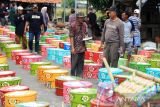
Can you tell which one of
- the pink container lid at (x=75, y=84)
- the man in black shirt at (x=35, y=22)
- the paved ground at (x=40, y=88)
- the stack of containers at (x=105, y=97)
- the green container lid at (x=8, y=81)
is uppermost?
the man in black shirt at (x=35, y=22)

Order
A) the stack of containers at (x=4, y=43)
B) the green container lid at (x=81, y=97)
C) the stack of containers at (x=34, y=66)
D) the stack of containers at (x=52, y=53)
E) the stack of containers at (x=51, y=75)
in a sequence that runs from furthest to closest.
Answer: the stack of containers at (x=4, y=43)
the stack of containers at (x=52, y=53)
the stack of containers at (x=34, y=66)
the stack of containers at (x=51, y=75)
the green container lid at (x=81, y=97)

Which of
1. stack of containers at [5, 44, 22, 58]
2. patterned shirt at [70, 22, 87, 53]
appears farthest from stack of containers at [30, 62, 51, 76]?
stack of containers at [5, 44, 22, 58]

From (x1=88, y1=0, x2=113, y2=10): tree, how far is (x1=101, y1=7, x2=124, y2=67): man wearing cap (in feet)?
46.7

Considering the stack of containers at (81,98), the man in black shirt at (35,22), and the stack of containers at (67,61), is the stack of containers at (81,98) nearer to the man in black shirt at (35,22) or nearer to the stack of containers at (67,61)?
the stack of containers at (67,61)

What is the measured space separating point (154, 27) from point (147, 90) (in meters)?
16.9

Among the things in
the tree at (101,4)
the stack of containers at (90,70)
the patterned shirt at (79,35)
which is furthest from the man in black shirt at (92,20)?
the patterned shirt at (79,35)

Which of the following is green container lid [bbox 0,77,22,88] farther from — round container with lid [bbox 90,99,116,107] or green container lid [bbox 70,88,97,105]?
round container with lid [bbox 90,99,116,107]

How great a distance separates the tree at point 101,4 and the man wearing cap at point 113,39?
46.7 feet

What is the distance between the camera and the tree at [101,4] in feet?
79.7

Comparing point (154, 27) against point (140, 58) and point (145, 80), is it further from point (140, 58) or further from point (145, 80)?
point (145, 80)

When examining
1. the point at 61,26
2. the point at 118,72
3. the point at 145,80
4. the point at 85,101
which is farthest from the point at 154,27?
the point at 145,80

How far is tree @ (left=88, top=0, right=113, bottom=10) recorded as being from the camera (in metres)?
24.3

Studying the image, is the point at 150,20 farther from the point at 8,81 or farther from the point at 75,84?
the point at 75,84

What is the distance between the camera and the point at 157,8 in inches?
886
